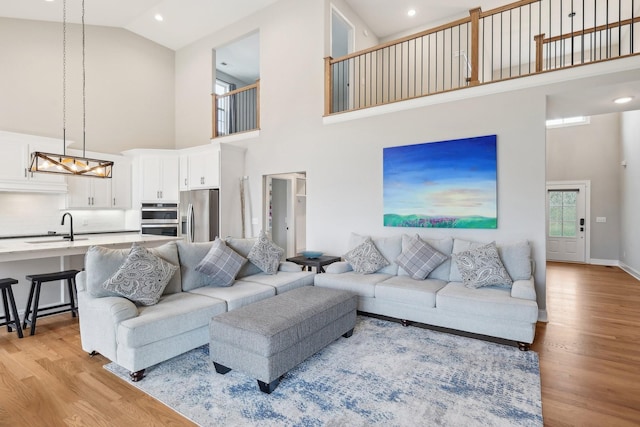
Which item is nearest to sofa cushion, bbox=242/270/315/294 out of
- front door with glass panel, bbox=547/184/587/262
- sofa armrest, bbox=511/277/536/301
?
sofa armrest, bbox=511/277/536/301

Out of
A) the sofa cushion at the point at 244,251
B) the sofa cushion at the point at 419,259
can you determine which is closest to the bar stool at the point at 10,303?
the sofa cushion at the point at 244,251

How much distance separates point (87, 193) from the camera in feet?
19.5

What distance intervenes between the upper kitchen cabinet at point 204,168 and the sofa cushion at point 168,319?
331 cm

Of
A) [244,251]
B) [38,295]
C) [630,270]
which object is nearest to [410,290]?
[244,251]

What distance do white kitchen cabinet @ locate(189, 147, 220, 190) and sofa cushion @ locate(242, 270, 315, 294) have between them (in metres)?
2.72

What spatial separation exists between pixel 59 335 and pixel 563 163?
989cm

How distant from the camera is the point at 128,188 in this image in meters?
6.57

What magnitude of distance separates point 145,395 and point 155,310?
650mm

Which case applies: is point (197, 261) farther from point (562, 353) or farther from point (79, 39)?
point (79, 39)

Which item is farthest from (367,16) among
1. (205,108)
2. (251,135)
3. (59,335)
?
(59,335)

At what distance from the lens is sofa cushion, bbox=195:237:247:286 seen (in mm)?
3543

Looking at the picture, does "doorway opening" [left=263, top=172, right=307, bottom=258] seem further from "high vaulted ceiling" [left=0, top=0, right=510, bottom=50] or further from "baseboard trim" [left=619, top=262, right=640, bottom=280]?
"baseboard trim" [left=619, top=262, right=640, bottom=280]

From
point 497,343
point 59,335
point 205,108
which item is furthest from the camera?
point 205,108

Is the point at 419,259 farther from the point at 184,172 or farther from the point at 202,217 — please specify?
the point at 184,172
